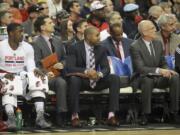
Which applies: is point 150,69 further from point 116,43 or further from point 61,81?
point 61,81

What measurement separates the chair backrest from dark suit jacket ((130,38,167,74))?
22cm

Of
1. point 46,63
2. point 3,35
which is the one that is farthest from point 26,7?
point 46,63

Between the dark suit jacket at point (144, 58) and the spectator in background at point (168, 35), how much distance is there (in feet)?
1.83

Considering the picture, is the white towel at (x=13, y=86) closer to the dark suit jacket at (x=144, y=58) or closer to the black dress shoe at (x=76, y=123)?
the black dress shoe at (x=76, y=123)

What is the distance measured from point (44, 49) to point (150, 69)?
1782 millimetres

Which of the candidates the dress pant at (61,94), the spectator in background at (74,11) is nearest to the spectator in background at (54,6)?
the spectator in background at (74,11)

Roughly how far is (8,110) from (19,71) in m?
0.76

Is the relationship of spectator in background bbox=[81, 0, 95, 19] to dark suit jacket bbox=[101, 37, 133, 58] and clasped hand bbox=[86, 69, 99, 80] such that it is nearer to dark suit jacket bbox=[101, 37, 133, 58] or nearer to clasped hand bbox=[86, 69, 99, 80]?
dark suit jacket bbox=[101, 37, 133, 58]

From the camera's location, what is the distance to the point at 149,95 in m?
10.6

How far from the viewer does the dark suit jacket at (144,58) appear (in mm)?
10789

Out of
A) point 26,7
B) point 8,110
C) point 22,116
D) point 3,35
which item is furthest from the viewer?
point 26,7

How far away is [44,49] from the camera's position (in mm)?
10891

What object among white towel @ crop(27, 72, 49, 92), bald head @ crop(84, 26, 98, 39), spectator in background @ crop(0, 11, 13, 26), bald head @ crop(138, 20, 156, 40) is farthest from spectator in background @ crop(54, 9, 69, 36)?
white towel @ crop(27, 72, 49, 92)

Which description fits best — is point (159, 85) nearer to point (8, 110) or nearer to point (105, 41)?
point (105, 41)
